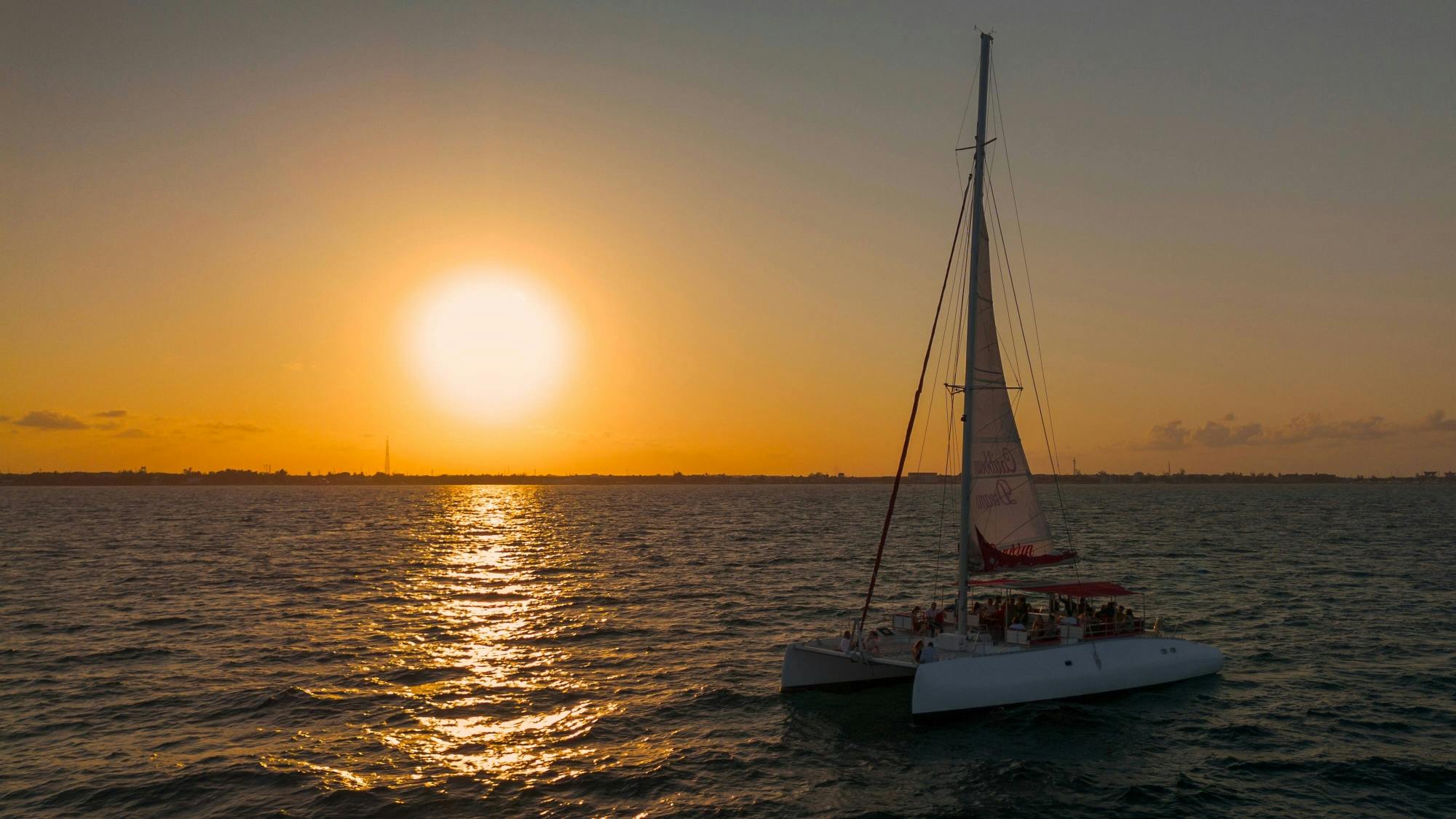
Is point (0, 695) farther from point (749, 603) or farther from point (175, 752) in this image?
point (749, 603)

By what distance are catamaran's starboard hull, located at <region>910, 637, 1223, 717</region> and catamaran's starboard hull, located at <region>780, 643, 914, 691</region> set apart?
2554 millimetres

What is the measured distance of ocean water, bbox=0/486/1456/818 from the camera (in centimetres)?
1820

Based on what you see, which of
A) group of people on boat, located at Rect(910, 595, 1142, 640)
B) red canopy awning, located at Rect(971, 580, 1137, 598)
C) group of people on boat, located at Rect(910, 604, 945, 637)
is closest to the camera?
group of people on boat, located at Rect(910, 595, 1142, 640)

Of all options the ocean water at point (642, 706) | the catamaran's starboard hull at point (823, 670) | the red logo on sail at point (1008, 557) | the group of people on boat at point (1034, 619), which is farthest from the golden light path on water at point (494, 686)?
the red logo on sail at point (1008, 557)

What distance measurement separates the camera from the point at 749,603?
4119cm

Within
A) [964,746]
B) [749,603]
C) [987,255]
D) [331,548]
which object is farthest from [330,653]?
[331,548]

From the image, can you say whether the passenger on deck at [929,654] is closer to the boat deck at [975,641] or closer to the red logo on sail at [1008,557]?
the boat deck at [975,641]

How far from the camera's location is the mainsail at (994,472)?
83.6 feet

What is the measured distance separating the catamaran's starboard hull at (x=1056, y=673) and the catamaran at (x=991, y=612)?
5 centimetres

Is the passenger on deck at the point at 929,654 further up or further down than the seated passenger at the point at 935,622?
further down

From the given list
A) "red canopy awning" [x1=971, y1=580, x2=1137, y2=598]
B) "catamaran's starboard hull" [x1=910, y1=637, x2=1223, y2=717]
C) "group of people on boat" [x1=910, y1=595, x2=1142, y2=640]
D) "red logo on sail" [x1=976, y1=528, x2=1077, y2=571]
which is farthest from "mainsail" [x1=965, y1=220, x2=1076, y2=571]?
"catamaran's starboard hull" [x1=910, y1=637, x2=1223, y2=717]

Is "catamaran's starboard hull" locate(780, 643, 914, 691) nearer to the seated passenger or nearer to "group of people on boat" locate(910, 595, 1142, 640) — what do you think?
the seated passenger

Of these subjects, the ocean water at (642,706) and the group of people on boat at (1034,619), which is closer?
the ocean water at (642,706)

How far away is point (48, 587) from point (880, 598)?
4276 centimetres
